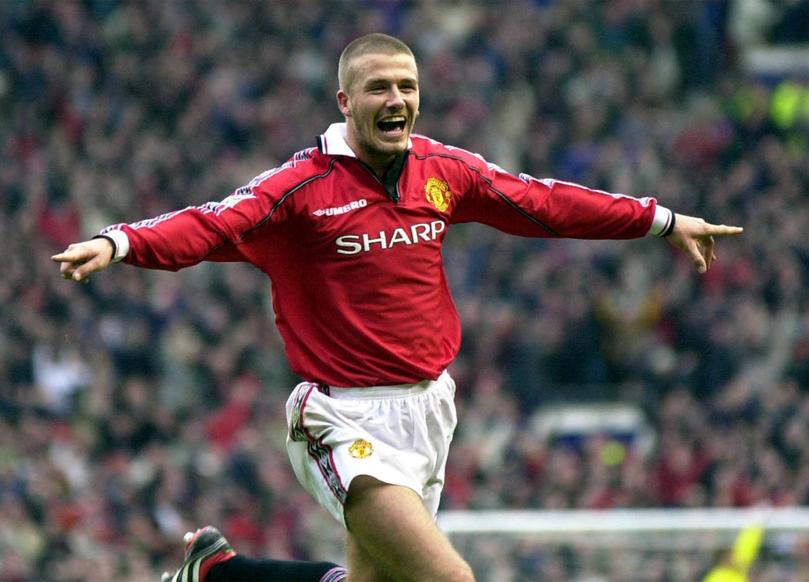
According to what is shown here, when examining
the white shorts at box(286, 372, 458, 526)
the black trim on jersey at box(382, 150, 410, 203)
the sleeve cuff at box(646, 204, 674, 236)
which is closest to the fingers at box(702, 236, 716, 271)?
the sleeve cuff at box(646, 204, 674, 236)

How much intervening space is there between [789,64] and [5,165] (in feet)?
29.8

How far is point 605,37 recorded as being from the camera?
20141 mm

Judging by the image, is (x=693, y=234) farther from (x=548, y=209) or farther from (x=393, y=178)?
(x=393, y=178)

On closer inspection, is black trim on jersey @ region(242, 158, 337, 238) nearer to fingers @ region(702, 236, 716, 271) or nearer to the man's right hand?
the man's right hand

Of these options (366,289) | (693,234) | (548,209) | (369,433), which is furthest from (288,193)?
(693,234)

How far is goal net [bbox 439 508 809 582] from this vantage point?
1201 cm

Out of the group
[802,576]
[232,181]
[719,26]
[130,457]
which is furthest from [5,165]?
[802,576]

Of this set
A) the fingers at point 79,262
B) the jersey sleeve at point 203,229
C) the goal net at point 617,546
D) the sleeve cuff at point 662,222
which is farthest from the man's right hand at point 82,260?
the goal net at point 617,546

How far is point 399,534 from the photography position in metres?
6.12

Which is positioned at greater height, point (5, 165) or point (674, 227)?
point (5, 165)

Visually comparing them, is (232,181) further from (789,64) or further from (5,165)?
(789,64)

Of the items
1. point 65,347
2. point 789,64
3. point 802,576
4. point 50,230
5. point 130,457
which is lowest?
point 802,576

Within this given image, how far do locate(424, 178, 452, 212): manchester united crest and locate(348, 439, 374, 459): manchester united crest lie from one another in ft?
3.10

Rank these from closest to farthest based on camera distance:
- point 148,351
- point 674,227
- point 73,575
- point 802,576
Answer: point 674,227
point 802,576
point 73,575
point 148,351
